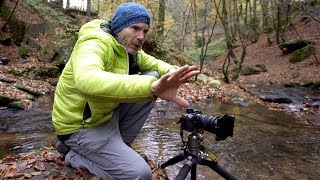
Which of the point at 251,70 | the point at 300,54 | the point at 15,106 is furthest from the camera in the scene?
the point at 251,70

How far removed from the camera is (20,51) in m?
13.6

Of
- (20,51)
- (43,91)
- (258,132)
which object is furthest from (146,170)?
(20,51)

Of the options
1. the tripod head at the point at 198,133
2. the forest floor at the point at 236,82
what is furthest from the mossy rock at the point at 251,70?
the tripod head at the point at 198,133

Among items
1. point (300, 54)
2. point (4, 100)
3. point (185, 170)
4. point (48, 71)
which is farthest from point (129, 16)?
point (300, 54)

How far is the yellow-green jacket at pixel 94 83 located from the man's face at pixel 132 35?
0.31 feet

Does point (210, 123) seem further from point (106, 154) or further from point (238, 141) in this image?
point (238, 141)

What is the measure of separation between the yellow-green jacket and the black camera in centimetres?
60

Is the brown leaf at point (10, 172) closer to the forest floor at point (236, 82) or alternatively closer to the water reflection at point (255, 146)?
the forest floor at point (236, 82)

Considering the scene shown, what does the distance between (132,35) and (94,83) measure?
847 millimetres

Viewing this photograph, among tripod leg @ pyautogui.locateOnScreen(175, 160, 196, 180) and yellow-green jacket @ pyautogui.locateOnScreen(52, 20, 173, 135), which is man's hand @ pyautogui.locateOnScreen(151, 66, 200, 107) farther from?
tripod leg @ pyautogui.locateOnScreen(175, 160, 196, 180)

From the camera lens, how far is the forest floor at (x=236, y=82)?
2873 mm

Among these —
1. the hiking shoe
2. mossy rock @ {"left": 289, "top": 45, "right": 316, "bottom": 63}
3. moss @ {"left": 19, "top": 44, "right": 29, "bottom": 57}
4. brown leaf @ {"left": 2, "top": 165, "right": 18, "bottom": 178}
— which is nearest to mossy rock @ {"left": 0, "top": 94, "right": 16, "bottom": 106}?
brown leaf @ {"left": 2, "top": 165, "right": 18, "bottom": 178}

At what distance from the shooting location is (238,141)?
192 inches

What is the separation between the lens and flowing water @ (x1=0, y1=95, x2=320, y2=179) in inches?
149
